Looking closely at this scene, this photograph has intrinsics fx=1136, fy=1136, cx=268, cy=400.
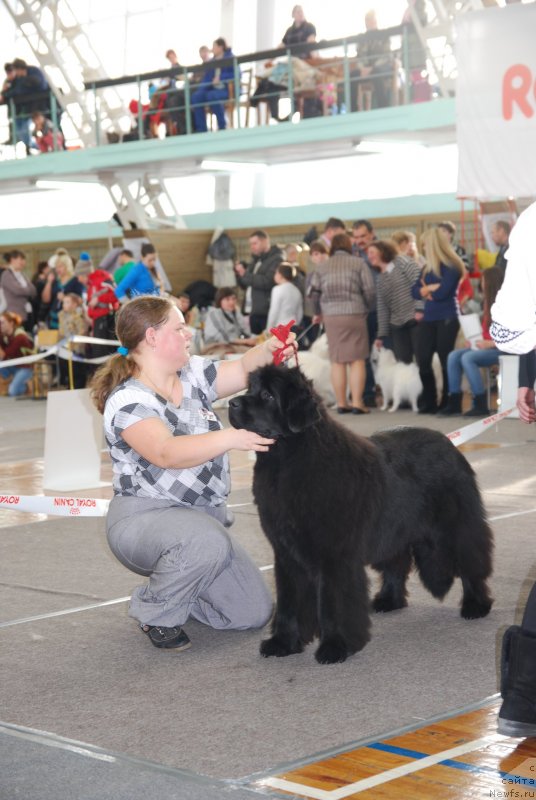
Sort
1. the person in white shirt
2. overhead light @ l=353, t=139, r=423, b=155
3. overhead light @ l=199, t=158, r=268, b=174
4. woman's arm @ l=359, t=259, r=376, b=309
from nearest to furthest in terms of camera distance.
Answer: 1. woman's arm @ l=359, t=259, r=376, b=309
2. the person in white shirt
3. overhead light @ l=353, t=139, r=423, b=155
4. overhead light @ l=199, t=158, r=268, b=174

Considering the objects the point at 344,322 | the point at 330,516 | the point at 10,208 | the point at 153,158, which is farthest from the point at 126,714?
the point at 10,208

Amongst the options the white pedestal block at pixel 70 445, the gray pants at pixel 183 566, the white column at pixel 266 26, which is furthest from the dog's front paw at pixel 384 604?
the white column at pixel 266 26

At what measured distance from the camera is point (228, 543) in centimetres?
397

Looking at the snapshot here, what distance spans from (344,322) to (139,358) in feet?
21.9

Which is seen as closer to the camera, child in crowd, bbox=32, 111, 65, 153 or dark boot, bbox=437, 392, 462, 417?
dark boot, bbox=437, 392, 462, 417

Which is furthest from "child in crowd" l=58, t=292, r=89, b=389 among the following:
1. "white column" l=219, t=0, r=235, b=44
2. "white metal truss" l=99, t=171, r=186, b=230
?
"white column" l=219, t=0, r=235, b=44

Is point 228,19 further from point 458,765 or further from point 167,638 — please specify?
point 458,765

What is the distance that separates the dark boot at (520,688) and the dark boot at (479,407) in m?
7.50

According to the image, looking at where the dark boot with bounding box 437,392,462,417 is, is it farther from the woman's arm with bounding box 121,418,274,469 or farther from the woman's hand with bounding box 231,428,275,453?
the woman's hand with bounding box 231,428,275,453

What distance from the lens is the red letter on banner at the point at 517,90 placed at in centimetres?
932

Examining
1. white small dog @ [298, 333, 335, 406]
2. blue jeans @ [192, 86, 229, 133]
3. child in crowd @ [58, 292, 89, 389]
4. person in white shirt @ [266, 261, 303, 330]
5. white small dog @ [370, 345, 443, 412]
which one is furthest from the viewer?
blue jeans @ [192, 86, 229, 133]

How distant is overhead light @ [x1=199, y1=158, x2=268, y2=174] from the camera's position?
17.7 metres

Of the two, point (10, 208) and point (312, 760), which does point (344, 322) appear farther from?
point (10, 208)

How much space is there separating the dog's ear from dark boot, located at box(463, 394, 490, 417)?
695 centimetres
